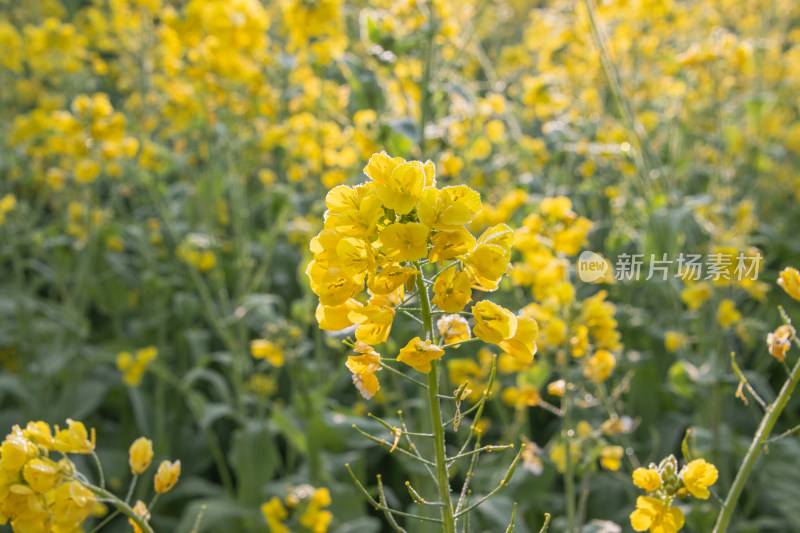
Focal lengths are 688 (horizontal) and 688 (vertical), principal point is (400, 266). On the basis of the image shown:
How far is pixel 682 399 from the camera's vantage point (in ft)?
10.2

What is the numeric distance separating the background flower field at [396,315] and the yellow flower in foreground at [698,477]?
360 mm

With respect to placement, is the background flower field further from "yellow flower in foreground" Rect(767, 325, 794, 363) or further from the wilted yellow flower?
the wilted yellow flower

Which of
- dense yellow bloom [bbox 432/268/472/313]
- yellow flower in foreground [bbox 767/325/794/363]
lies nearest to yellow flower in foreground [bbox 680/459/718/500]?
yellow flower in foreground [bbox 767/325/794/363]

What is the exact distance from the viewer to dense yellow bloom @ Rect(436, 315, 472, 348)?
3.46 feet

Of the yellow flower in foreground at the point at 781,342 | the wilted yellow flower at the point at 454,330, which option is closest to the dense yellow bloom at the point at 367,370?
the wilted yellow flower at the point at 454,330

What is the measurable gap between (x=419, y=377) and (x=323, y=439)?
0.41 meters

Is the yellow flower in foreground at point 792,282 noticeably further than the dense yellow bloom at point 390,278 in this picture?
Yes

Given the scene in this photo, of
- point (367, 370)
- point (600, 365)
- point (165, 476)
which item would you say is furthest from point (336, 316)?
point (600, 365)

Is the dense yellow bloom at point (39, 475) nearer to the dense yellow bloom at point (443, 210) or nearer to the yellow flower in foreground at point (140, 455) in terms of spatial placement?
the yellow flower in foreground at point (140, 455)

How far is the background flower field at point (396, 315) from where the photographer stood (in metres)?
2.25

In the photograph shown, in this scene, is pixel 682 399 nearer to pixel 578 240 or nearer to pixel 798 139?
pixel 578 240

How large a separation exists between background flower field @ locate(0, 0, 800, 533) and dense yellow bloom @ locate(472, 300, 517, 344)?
50 cm

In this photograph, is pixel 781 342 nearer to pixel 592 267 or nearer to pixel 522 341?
pixel 522 341

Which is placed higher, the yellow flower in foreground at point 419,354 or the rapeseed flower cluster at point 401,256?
the rapeseed flower cluster at point 401,256
